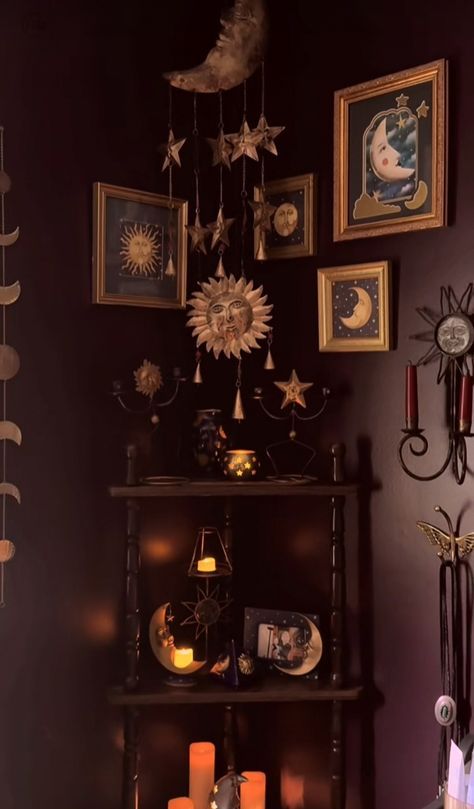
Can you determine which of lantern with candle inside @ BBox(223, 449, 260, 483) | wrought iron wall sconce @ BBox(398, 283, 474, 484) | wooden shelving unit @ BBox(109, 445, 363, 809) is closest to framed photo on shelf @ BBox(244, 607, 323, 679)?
wooden shelving unit @ BBox(109, 445, 363, 809)

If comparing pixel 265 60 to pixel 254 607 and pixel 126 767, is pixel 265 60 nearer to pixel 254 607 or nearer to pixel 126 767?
pixel 254 607

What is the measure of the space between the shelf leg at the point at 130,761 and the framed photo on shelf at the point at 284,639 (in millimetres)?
381

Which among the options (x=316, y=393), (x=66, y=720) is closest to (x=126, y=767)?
(x=66, y=720)

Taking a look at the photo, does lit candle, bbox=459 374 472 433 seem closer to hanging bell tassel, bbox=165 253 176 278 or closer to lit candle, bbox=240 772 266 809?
hanging bell tassel, bbox=165 253 176 278

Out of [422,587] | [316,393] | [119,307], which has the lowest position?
[422,587]

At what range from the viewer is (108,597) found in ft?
7.48

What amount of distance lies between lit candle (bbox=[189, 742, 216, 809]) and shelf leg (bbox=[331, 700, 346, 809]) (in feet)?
1.16

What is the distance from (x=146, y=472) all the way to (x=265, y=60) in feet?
4.06

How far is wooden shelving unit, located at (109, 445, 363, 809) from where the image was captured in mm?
2156

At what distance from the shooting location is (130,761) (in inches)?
85.7

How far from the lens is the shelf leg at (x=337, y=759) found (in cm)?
220

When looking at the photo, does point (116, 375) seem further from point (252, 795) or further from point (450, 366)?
point (252, 795)

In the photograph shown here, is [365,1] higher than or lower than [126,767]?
higher

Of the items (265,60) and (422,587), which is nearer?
(422,587)
